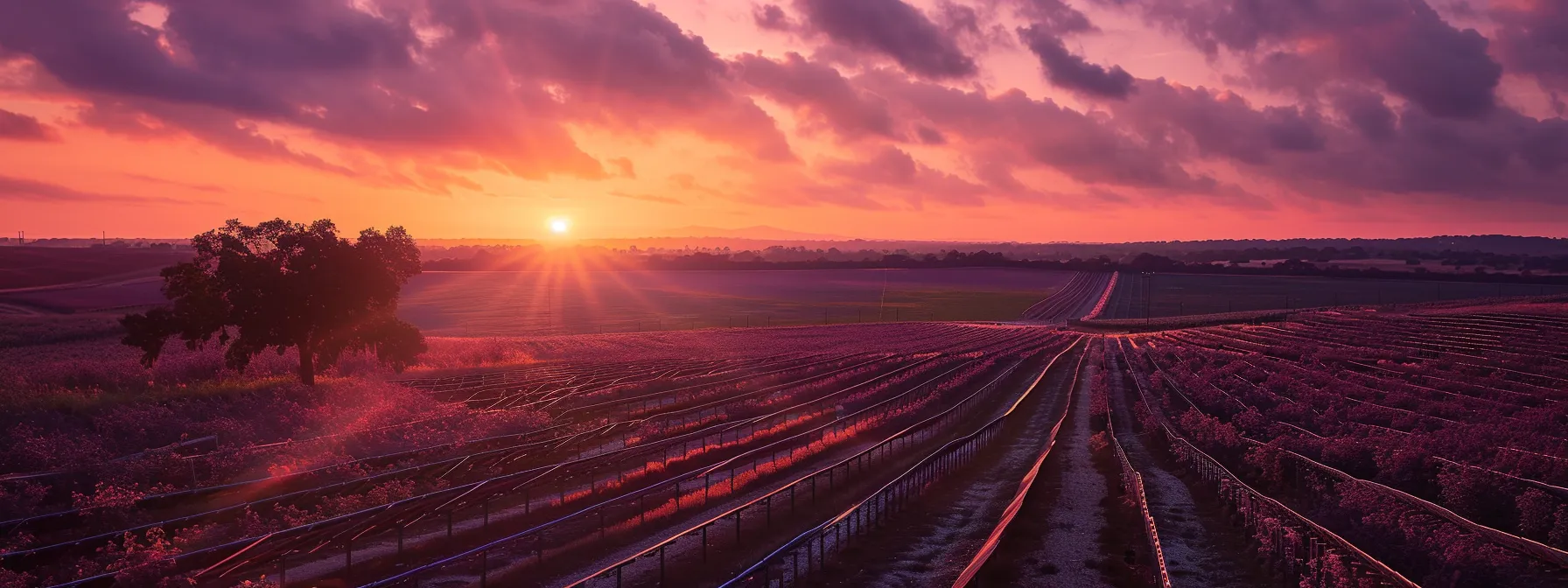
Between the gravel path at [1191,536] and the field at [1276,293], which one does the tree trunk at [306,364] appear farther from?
the field at [1276,293]

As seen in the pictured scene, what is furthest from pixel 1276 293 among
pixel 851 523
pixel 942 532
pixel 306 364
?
pixel 306 364

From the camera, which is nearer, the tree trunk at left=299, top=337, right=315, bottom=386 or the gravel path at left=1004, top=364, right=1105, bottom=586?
the gravel path at left=1004, top=364, right=1105, bottom=586

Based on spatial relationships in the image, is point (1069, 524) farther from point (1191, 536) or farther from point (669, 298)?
point (669, 298)

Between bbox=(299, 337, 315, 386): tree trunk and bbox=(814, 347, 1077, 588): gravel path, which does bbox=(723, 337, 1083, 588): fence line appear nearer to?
bbox=(814, 347, 1077, 588): gravel path

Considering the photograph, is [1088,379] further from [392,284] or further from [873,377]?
[392,284]

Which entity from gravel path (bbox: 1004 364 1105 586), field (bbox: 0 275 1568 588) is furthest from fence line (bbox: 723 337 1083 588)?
gravel path (bbox: 1004 364 1105 586)

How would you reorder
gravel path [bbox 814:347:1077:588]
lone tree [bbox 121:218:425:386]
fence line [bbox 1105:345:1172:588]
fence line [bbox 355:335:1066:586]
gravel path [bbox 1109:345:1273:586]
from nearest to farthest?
fence line [bbox 1105:345:1172:588], fence line [bbox 355:335:1066:586], gravel path [bbox 814:347:1077:588], gravel path [bbox 1109:345:1273:586], lone tree [bbox 121:218:425:386]

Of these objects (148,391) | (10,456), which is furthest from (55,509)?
(148,391)
